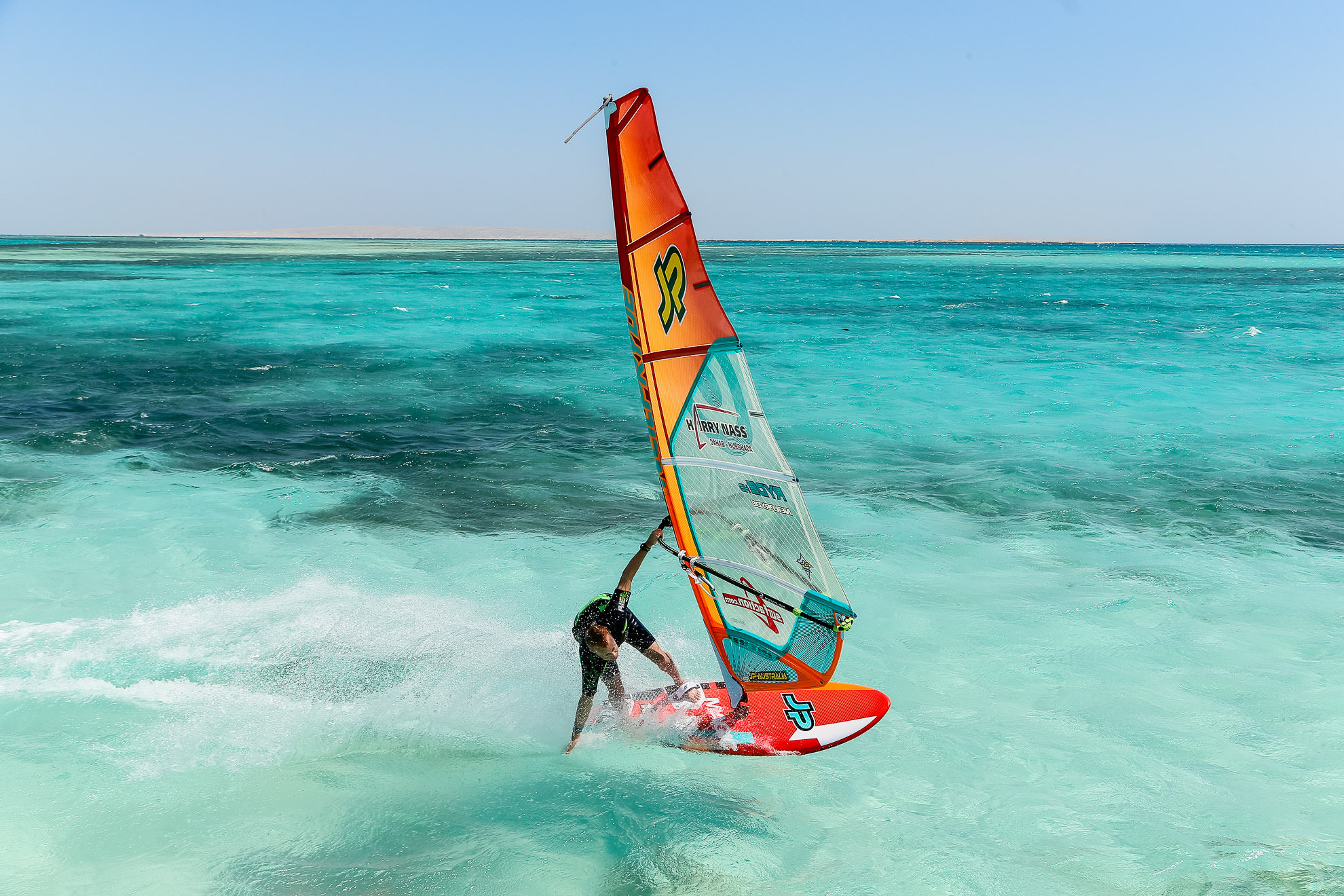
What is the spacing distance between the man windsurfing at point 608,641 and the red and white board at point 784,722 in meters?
0.38

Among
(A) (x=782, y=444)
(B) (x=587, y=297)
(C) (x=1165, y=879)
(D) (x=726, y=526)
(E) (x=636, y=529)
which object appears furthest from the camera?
(B) (x=587, y=297)

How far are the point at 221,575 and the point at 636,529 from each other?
6335 mm

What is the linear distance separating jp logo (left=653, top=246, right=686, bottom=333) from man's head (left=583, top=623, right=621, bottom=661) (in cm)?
282

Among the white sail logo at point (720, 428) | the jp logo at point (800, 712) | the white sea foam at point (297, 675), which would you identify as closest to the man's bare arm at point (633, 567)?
the white sail logo at point (720, 428)

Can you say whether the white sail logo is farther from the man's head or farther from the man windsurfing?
the man's head

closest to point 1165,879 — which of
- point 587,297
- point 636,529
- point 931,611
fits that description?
point 931,611

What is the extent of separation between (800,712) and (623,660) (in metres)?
2.58

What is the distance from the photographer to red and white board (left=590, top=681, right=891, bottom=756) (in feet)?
25.9

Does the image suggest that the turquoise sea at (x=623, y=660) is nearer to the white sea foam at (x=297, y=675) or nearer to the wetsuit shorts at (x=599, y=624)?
the white sea foam at (x=297, y=675)

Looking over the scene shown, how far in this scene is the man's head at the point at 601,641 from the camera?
7.98 meters

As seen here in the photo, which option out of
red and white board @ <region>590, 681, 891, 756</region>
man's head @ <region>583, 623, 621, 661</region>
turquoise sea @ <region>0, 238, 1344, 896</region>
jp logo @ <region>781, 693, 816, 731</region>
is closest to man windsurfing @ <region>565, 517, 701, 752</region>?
man's head @ <region>583, 623, 621, 661</region>

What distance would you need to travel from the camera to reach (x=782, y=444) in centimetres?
2080

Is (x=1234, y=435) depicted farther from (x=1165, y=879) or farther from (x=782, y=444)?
(x=1165, y=879)

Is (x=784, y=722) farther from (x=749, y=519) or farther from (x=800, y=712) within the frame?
(x=749, y=519)
